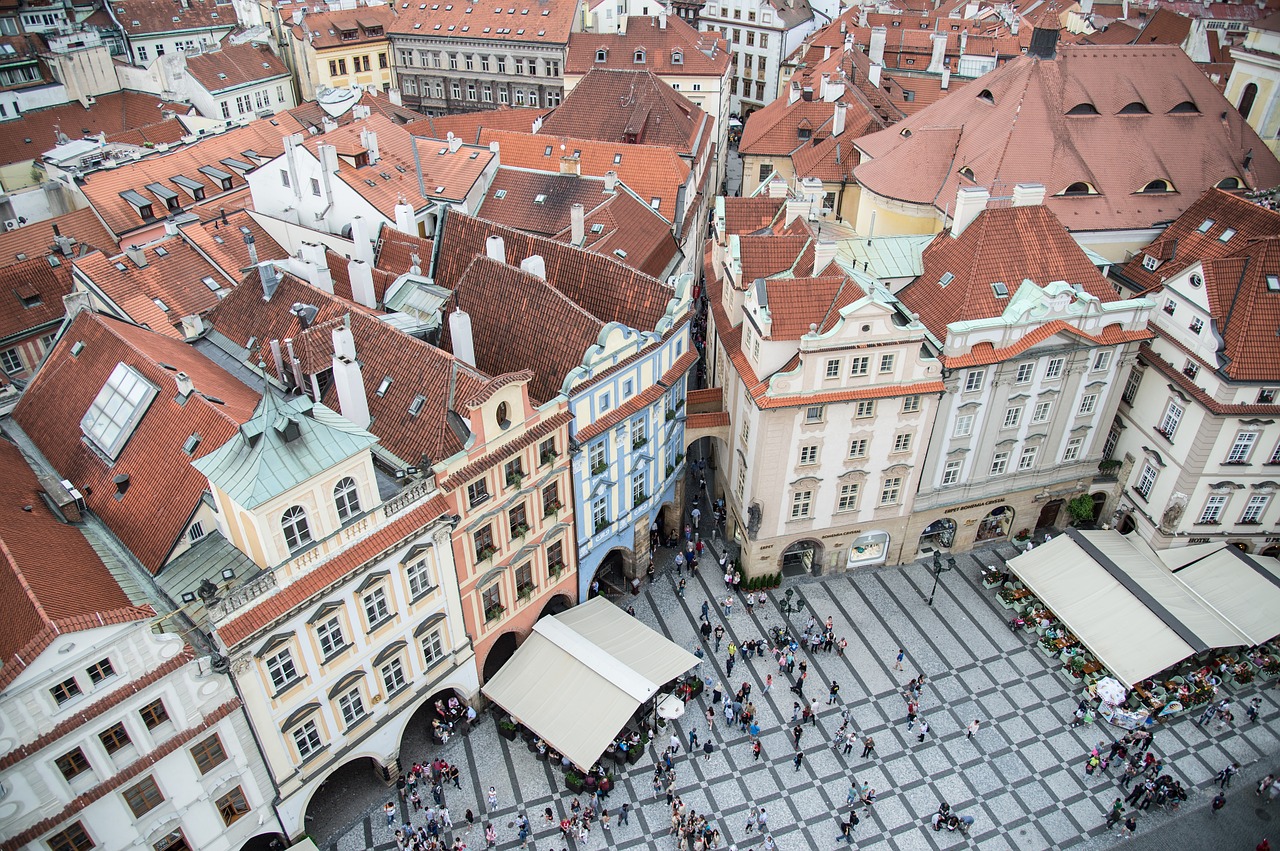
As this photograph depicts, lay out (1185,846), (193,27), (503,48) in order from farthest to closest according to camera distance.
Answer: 1. (193,27)
2. (503,48)
3. (1185,846)

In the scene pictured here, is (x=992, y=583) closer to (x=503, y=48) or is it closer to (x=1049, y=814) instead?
(x=1049, y=814)

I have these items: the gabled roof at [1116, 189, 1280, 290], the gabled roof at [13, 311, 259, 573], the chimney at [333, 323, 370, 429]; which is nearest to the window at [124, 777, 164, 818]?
the gabled roof at [13, 311, 259, 573]

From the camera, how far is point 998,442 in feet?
164

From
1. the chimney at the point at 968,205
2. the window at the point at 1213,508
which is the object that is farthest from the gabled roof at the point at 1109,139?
the window at the point at 1213,508

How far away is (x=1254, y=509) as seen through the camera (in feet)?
163

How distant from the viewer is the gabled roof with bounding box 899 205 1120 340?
47.6 meters

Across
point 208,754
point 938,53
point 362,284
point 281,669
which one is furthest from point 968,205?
point 938,53

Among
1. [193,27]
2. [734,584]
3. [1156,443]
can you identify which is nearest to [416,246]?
[734,584]

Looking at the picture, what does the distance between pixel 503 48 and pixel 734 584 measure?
79.2 metres

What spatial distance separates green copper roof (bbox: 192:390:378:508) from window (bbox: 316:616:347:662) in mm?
6353

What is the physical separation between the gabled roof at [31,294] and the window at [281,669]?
118 ft

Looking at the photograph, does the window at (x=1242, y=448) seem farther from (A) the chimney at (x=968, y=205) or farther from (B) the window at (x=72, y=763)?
(B) the window at (x=72, y=763)

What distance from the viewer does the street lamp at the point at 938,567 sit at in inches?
1950

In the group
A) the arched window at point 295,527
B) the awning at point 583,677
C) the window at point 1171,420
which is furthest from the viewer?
the window at point 1171,420
